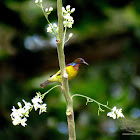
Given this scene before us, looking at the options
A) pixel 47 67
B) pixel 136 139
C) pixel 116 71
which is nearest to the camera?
pixel 136 139

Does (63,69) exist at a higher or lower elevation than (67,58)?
lower

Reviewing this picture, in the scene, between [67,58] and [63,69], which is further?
[67,58]

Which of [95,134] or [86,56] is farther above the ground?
[86,56]

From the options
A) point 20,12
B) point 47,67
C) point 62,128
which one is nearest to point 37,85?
point 47,67

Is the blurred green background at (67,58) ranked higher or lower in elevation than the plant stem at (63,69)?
higher

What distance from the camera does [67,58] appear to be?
3.15 m

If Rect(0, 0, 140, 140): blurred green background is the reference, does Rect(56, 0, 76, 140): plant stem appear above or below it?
below

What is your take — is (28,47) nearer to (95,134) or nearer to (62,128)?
(62,128)

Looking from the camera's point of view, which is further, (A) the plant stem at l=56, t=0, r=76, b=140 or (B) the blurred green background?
(B) the blurred green background

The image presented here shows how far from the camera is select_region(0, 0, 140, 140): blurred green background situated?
2949 millimetres

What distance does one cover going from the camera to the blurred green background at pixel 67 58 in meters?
2.95

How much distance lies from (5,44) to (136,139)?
156 centimetres

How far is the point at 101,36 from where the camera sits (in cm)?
336

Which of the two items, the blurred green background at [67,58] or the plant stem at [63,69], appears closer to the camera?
the plant stem at [63,69]
